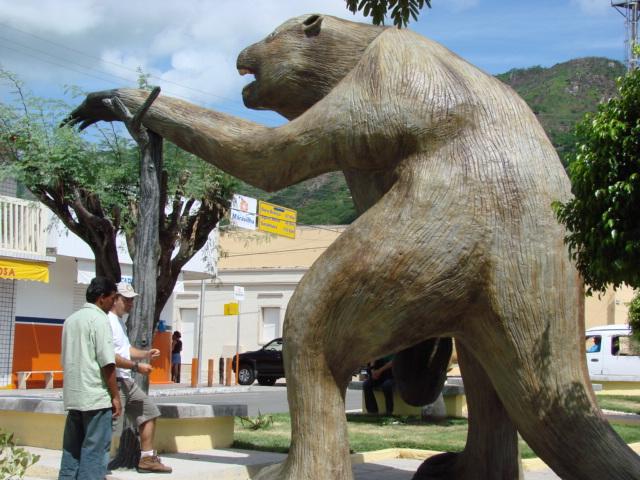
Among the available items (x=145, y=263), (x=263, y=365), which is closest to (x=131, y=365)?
(x=145, y=263)

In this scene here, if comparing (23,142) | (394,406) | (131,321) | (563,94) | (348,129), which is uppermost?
(563,94)

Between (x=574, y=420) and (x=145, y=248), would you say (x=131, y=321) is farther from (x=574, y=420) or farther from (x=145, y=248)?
(x=574, y=420)

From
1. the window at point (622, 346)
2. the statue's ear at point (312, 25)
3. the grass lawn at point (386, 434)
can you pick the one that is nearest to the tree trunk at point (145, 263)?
the statue's ear at point (312, 25)

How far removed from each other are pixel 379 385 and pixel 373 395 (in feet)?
0.64

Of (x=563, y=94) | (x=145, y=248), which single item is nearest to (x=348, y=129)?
(x=145, y=248)

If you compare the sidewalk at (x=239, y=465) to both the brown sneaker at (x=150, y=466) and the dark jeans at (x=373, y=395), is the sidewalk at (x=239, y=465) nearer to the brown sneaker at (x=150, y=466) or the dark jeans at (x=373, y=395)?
the brown sneaker at (x=150, y=466)

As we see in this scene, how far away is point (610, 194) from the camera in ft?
12.9

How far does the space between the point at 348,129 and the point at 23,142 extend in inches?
158

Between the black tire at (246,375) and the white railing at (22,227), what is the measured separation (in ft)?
23.4

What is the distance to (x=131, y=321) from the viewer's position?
665 cm

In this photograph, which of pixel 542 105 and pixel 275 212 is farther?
pixel 542 105

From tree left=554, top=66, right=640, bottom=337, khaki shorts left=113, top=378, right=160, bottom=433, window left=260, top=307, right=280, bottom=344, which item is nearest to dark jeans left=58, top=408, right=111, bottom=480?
khaki shorts left=113, top=378, right=160, bottom=433

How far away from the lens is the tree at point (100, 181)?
7625 mm

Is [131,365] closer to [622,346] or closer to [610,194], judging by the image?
[610,194]
